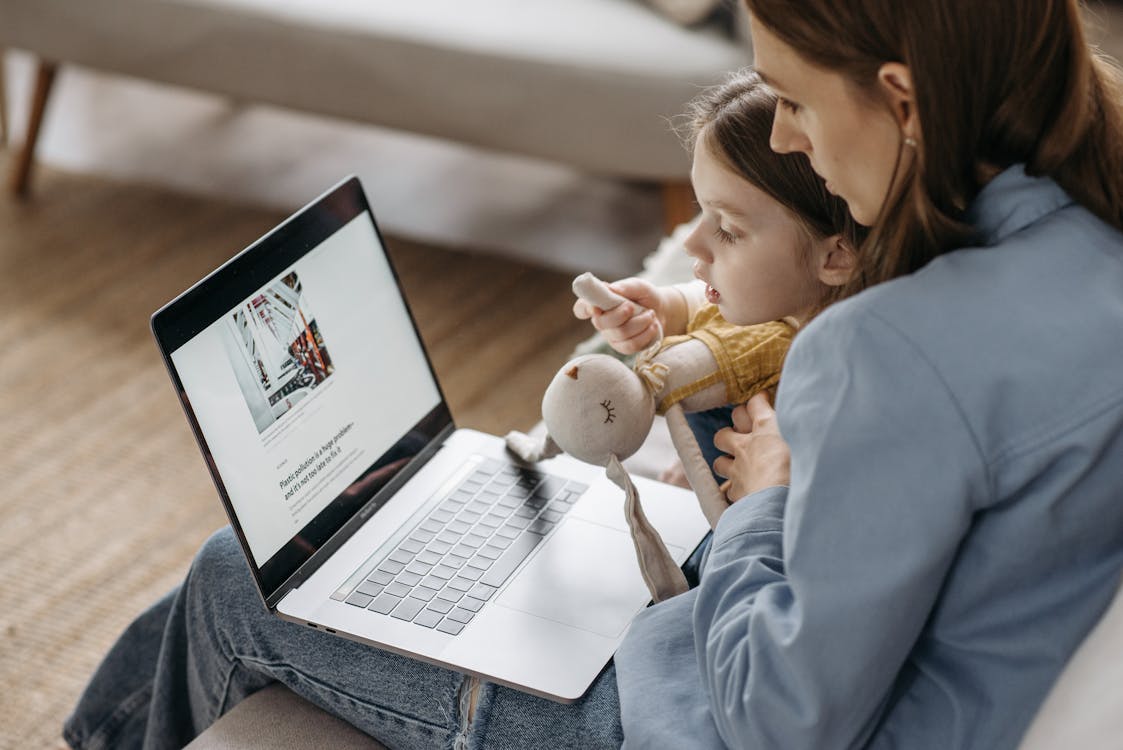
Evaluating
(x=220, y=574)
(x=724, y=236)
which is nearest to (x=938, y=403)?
(x=724, y=236)

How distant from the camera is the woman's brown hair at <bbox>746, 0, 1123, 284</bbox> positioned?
27.7 inches

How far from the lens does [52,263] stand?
259cm

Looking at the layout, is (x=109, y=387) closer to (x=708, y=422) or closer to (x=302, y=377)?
(x=302, y=377)

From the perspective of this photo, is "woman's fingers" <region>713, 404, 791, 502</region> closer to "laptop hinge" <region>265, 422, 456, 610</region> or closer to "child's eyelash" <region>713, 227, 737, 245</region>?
"child's eyelash" <region>713, 227, 737, 245</region>

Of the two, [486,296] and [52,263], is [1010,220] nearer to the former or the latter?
[486,296]

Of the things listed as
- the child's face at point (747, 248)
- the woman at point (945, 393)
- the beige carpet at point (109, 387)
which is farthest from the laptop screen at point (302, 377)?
the beige carpet at point (109, 387)

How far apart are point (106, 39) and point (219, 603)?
6.13 ft

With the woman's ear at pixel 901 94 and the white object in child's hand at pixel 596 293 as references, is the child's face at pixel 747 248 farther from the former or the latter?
the woman's ear at pixel 901 94

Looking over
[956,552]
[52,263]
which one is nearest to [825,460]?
[956,552]

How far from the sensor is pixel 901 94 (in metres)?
0.73

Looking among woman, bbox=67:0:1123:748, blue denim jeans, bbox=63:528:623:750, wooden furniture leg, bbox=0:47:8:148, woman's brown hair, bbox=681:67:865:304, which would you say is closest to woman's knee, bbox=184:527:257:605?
blue denim jeans, bbox=63:528:623:750

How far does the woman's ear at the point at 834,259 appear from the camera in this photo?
1.03 m

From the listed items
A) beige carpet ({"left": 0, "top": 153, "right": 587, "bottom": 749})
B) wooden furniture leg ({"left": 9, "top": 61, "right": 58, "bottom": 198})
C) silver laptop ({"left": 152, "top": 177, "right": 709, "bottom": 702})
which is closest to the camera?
silver laptop ({"left": 152, "top": 177, "right": 709, "bottom": 702})

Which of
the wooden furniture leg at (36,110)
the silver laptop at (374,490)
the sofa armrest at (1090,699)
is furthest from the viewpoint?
the wooden furniture leg at (36,110)
